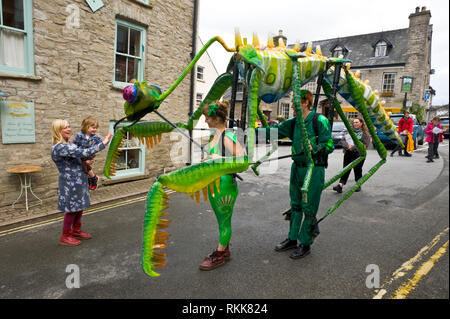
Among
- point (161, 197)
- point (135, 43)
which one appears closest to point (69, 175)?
point (161, 197)

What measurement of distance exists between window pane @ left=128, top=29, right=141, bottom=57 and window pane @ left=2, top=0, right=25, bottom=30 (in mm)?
2428

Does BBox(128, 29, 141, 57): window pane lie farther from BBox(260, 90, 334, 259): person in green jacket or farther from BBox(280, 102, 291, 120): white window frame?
BBox(280, 102, 291, 120): white window frame

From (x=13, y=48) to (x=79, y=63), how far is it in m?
1.16

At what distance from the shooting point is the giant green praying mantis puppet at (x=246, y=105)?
201cm

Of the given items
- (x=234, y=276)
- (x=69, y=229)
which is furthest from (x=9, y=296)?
(x=234, y=276)

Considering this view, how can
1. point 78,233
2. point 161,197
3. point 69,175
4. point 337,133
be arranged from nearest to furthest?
point 161,197 → point 69,175 → point 78,233 → point 337,133

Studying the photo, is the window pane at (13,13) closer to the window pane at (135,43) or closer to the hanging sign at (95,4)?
the hanging sign at (95,4)

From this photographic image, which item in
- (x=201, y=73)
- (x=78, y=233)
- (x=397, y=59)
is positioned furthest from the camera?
(x=397, y=59)

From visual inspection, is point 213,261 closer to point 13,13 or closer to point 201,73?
point 13,13

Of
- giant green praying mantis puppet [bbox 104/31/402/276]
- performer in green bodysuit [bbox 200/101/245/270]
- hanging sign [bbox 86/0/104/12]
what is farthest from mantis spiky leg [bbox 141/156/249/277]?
hanging sign [bbox 86/0/104/12]

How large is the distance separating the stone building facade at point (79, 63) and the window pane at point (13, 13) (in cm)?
2

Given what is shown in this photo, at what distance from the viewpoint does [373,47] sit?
27.9 metres
